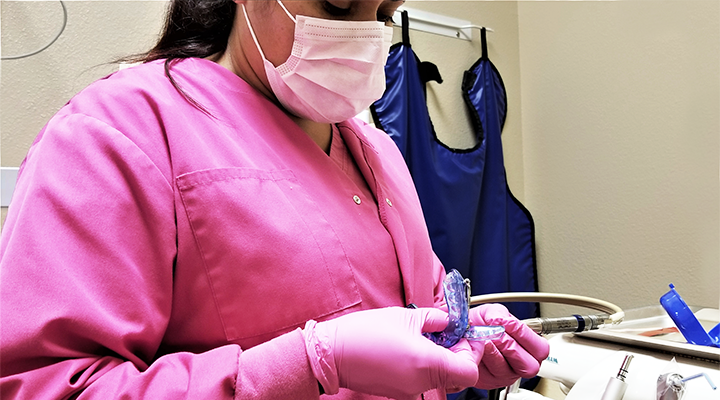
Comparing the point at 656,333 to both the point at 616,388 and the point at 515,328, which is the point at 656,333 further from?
the point at 515,328

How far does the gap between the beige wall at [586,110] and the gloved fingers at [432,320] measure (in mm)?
1015

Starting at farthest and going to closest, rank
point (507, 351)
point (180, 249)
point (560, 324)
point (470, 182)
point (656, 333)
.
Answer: point (470, 182) < point (656, 333) < point (560, 324) < point (507, 351) < point (180, 249)

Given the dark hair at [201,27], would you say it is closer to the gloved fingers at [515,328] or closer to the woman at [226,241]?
the woman at [226,241]

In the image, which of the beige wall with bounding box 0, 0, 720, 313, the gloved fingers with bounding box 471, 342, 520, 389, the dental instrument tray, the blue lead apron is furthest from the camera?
the blue lead apron

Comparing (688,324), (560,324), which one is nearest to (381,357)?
(560,324)

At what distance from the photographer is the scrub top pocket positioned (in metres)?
0.55

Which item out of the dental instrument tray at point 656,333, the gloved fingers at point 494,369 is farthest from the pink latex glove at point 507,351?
the dental instrument tray at point 656,333

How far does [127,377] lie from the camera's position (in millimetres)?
461

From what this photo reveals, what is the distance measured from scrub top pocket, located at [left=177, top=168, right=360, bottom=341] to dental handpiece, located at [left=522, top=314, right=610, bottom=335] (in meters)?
0.33

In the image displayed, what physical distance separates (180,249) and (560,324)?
56 cm

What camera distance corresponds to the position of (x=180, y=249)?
53 cm

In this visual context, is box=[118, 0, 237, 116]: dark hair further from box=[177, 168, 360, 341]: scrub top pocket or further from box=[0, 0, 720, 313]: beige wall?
box=[0, 0, 720, 313]: beige wall

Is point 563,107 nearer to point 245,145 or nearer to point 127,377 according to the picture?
point 245,145

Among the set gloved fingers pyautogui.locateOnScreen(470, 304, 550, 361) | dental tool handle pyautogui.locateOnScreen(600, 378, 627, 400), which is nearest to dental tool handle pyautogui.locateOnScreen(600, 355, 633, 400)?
dental tool handle pyautogui.locateOnScreen(600, 378, 627, 400)
